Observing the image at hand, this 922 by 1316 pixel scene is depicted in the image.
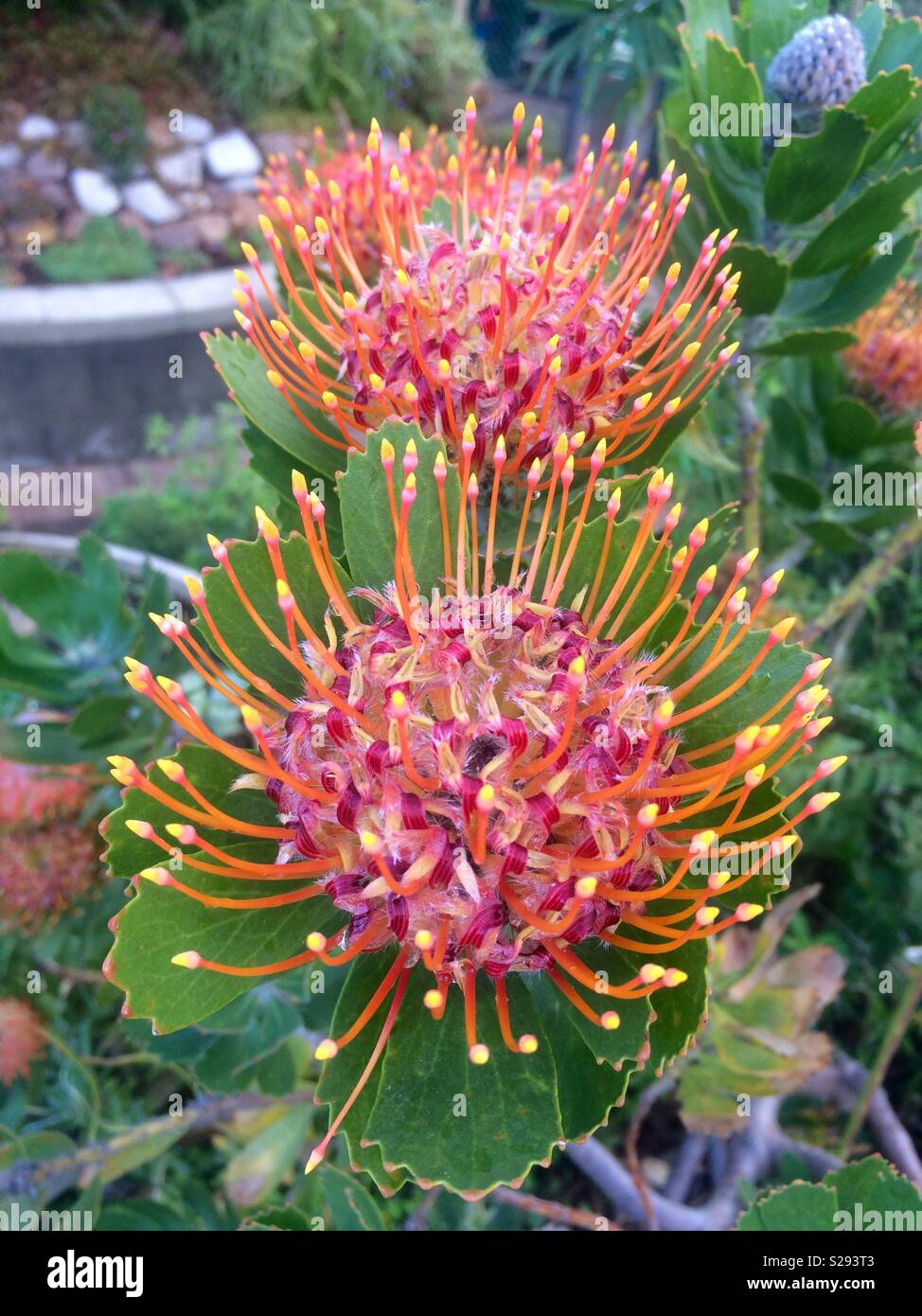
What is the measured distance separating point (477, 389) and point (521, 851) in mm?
262

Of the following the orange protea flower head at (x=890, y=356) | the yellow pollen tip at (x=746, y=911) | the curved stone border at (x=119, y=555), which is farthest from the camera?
the curved stone border at (x=119, y=555)

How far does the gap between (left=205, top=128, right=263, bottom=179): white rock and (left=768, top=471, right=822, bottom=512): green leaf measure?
10.3 ft

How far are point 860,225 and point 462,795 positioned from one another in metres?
0.53

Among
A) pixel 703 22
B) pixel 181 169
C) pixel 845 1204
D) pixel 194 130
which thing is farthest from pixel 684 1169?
pixel 194 130

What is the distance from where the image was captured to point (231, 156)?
11.3 feet

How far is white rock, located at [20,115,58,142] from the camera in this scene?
330 cm

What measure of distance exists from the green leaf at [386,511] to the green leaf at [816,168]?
38 cm

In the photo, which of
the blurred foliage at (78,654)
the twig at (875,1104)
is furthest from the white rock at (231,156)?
the twig at (875,1104)

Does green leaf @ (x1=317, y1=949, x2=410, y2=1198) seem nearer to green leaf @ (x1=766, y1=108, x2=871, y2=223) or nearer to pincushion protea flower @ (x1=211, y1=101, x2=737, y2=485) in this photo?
pincushion protea flower @ (x1=211, y1=101, x2=737, y2=485)

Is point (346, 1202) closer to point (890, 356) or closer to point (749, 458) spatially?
point (749, 458)

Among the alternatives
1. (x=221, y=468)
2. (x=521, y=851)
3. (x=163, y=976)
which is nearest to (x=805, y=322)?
(x=521, y=851)

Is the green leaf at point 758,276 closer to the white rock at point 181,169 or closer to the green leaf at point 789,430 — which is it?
the green leaf at point 789,430

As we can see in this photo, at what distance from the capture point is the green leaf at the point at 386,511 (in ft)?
1.60

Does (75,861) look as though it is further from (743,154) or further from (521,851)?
(743,154)
